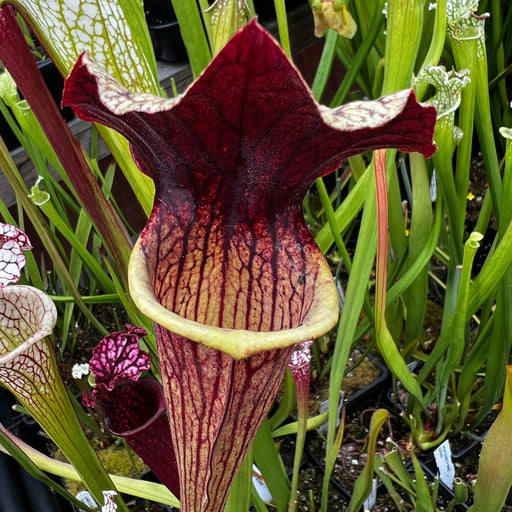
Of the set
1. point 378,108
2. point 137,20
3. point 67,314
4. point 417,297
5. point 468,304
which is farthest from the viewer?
point 67,314

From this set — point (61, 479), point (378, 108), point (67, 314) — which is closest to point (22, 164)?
point (67, 314)

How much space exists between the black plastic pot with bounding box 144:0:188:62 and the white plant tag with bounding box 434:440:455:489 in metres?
1.17

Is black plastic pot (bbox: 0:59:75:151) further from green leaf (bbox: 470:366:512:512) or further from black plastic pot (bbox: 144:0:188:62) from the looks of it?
green leaf (bbox: 470:366:512:512)

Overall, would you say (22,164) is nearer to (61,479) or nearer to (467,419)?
(61,479)

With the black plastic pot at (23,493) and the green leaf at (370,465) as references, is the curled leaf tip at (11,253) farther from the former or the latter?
the black plastic pot at (23,493)

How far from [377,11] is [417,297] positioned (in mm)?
424

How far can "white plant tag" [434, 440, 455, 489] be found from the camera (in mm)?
844

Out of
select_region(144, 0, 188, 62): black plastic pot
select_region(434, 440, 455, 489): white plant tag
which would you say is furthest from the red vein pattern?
select_region(144, 0, 188, 62): black plastic pot

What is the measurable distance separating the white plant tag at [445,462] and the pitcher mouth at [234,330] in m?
0.51

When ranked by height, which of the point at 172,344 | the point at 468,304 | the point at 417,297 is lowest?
the point at 417,297

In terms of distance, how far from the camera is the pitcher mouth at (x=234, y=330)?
1.22 feet

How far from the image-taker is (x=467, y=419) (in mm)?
1032

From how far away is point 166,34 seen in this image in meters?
1.64

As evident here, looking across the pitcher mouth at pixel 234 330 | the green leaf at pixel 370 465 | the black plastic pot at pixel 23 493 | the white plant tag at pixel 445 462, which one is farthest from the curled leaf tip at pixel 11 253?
the white plant tag at pixel 445 462
